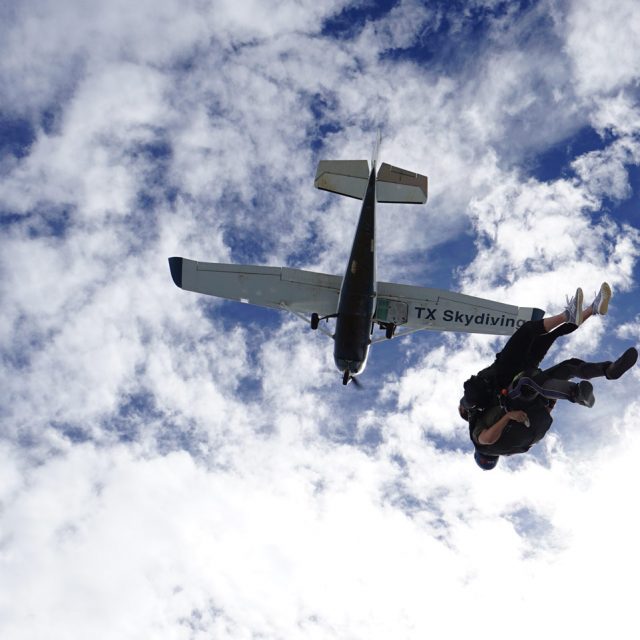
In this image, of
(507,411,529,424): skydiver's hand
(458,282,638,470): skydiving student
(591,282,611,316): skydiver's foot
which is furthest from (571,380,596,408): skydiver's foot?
(591,282,611,316): skydiver's foot

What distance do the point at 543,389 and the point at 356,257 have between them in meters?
13.4

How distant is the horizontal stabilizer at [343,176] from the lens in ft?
70.9

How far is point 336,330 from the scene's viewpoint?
787 inches

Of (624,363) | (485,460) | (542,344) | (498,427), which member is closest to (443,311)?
(485,460)

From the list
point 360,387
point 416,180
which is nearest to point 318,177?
point 416,180

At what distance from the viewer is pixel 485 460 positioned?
7625mm

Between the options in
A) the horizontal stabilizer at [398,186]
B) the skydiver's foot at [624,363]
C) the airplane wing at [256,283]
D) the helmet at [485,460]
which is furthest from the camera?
the airplane wing at [256,283]

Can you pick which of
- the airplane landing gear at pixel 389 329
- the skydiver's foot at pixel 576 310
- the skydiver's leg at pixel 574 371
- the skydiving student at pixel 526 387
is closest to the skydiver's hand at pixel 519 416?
the skydiving student at pixel 526 387

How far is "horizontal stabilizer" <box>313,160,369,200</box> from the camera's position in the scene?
70.9ft

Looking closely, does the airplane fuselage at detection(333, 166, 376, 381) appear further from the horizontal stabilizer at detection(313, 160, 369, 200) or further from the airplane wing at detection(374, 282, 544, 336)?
the airplane wing at detection(374, 282, 544, 336)

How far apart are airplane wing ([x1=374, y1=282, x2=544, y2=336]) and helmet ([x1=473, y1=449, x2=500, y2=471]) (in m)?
16.3

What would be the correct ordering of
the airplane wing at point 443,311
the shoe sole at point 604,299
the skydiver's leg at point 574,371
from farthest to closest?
the airplane wing at point 443,311, the shoe sole at point 604,299, the skydiver's leg at point 574,371

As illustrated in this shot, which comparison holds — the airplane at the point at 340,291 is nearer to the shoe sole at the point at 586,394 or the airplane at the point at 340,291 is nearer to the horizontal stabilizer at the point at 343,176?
the horizontal stabilizer at the point at 343,176

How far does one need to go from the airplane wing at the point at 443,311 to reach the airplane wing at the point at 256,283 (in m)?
2.67
